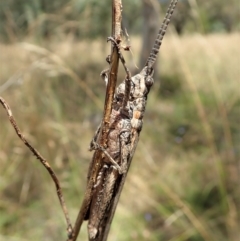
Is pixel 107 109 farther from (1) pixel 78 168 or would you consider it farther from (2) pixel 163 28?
(1) pixel 78 168

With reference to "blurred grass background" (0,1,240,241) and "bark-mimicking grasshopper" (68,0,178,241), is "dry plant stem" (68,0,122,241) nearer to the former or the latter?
"bark-mimicking grasshopper" (68,0,178,241)

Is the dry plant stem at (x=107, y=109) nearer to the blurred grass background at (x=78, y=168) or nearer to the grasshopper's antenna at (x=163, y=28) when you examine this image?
the grasshopper's antenna at (x=163, y=28)

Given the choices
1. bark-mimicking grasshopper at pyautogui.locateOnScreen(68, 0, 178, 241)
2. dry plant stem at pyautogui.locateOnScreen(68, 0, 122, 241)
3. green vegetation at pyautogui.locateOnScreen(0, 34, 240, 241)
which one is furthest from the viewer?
green vegetation at pyautogui.locateOnScreen(0, 34, 240, 241)

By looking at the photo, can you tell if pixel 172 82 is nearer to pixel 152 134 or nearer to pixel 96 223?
pixel 152 134

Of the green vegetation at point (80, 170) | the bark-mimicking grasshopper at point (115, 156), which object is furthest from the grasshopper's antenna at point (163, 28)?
the green vegetation at point (80, 170)

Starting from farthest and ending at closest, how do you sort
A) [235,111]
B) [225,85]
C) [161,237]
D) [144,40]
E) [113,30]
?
[144,40], [225,85], [235,111], [161,237], [113,30]

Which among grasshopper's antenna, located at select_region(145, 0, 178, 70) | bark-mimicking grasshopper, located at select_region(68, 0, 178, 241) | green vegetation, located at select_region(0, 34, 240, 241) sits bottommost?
green vegetation, located at select_region(0, 34, 240, 241)

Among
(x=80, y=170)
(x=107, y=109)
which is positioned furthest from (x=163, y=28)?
(x=80, y=170)

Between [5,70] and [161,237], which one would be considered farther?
[5,70]

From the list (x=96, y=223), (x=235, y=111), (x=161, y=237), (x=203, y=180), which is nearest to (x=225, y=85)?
(x=235, y=111)

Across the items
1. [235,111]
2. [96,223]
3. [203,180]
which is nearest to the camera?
[96,223]

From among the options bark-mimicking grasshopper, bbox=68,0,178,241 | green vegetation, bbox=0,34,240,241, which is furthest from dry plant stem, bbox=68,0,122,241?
green vegetation, bbox=0,34,240,241
